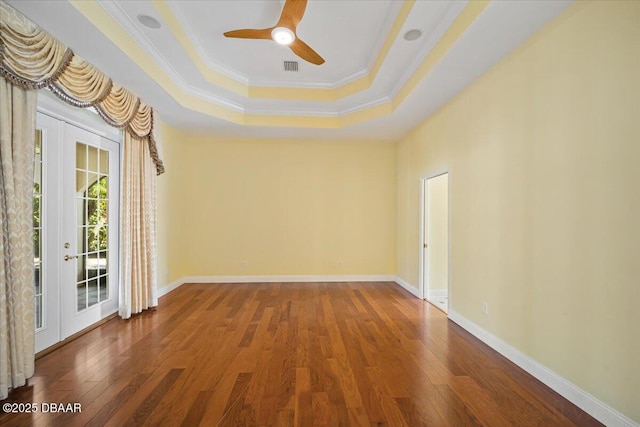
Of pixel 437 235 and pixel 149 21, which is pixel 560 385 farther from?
pixel 149 21

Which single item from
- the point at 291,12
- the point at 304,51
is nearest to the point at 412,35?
the point at 304,51

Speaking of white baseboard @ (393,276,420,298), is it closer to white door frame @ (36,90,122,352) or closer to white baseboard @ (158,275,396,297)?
white baseboard @ (158,275,396,297)

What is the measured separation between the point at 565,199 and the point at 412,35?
2.09 metres

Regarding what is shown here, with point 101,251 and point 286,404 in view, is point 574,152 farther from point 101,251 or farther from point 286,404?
point 101,251

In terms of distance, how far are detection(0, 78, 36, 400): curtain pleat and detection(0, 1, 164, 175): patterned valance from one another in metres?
0.14

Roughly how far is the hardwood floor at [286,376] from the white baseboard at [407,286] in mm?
1080

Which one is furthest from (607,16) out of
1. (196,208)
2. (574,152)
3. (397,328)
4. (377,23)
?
(196,208)

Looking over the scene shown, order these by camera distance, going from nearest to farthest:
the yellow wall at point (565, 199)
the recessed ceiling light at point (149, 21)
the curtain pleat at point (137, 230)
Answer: the yellow wall at point (565, 199) < the recessed ceiling light at point (149, 21) < the curtain pleat at point (137, 230)

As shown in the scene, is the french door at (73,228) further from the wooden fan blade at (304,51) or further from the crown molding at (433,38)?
the crown molding at (433,38)

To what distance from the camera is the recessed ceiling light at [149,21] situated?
279 centimetres

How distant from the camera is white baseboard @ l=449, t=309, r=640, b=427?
1895 millimetres

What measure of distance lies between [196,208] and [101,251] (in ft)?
7.36

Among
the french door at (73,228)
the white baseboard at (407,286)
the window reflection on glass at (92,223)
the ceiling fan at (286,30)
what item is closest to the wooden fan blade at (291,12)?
the ceiling fan at (286,30)

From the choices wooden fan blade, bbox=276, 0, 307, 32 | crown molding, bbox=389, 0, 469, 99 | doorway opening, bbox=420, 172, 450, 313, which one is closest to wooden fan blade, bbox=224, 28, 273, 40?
wooden fan blade, bbox=276, 0, 307, 32
